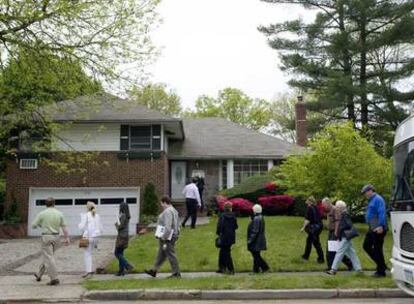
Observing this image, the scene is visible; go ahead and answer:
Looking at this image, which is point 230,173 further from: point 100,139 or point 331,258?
point 331,258

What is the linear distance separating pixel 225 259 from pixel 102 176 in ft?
46.3

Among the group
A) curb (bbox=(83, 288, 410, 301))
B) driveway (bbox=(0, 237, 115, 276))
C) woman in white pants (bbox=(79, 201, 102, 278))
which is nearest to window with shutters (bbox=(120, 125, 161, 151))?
driveway (bbox=(0, 237, 115, 276))

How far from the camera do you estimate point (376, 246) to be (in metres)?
11.9

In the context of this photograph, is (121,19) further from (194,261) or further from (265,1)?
(265,1)

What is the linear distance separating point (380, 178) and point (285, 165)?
3399mm

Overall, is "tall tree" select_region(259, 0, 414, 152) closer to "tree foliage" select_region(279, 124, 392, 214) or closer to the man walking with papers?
"tree foliage" select_region(279, 124, 392, 214)

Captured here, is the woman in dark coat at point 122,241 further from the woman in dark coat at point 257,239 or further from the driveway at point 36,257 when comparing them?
the woman in dark coat at point 257,239

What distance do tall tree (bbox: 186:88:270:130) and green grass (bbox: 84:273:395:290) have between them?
49.2 meters

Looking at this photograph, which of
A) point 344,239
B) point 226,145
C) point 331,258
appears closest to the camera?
point 344,239

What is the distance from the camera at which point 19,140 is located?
26078 mm

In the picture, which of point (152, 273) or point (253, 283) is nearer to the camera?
point (253, 283)

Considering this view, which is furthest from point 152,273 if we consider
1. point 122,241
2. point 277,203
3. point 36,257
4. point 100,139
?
point 100,139

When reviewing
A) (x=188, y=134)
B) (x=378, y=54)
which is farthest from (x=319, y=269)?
(x=378, y=54)

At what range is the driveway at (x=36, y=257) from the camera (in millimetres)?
15047
